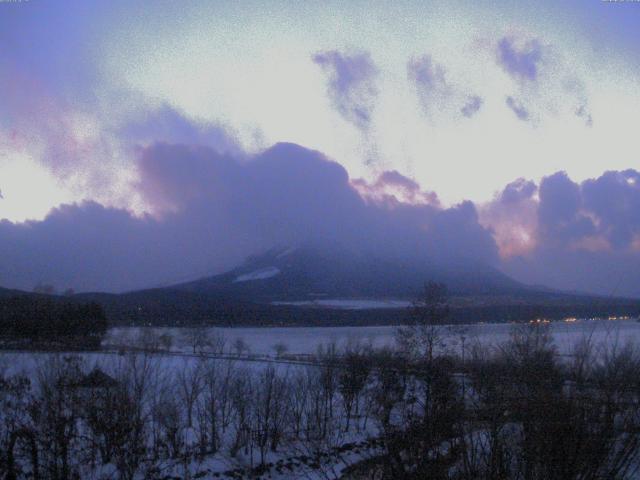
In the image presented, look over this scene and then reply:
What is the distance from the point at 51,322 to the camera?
40.2m

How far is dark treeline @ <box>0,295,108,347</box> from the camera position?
37.4 meters

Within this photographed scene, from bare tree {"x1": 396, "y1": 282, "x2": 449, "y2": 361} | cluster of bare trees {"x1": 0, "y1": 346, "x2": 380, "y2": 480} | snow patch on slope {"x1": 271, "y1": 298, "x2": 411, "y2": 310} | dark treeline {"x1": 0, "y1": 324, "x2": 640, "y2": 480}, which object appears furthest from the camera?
snow patch on slope {"x1": 271, "y1": 298, "x2": 411, "y2": 310}

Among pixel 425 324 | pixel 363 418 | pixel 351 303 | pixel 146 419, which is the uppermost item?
pixel 425 324

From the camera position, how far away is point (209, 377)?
76.0ft

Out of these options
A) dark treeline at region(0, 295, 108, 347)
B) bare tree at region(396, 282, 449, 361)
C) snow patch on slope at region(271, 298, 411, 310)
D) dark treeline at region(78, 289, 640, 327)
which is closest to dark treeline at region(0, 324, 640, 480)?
bare tree at region(396, 282, 449, 361)

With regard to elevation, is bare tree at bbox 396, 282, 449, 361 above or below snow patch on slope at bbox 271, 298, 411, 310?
above

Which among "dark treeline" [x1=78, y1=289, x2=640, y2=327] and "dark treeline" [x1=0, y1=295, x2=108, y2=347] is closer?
"dark treeline" [x1=0, y1=295, x2=108, y2=347]

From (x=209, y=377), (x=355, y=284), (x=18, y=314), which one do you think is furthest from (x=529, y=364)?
Result: (x=355, y=284)

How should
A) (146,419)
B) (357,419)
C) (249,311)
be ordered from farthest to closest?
(249,311) → (357,419) → (146,419)

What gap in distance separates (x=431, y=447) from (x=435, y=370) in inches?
722

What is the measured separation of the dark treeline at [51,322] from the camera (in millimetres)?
37438

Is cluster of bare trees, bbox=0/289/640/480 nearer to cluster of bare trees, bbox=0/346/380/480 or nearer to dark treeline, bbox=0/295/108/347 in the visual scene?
cluster of bare trees, bbox=0/346/380/480

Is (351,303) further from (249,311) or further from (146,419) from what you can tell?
(146,419)

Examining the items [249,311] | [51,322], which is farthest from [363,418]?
[249,311]
